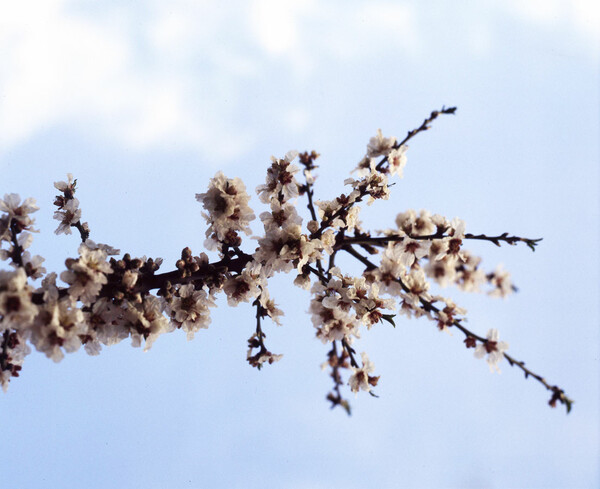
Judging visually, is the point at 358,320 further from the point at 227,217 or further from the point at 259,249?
the point at 227,217

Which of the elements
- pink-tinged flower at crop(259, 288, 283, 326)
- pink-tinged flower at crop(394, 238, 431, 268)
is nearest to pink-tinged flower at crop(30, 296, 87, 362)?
pink-tinged flower at crop(259, 288, 283, 326)

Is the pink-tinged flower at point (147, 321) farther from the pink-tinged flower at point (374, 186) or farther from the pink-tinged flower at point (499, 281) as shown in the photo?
the pink-tinged flower at point (499, 281)

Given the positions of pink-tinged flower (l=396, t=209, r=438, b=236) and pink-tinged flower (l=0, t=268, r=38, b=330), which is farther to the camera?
pink-tinged flower (l=396, t=209, r=438, b=236)

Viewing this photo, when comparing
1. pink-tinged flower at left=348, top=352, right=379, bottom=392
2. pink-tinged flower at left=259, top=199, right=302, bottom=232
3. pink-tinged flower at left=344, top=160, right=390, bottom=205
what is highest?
pink-tinged flower at left=344, top=160, right=390, bottom=205

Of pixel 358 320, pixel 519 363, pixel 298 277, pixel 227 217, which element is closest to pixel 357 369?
pixel 358 320

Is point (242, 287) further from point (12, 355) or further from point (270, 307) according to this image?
point (12, 355)

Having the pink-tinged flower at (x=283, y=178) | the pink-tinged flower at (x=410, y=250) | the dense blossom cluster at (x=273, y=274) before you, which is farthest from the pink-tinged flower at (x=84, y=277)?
the pink-tinged flower at (x=410, y=250)

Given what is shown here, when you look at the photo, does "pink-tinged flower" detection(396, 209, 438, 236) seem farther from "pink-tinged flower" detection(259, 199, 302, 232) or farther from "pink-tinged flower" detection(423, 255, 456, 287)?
"pink-tinged flower" detection(259, 199, 302, 232)
